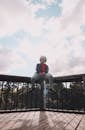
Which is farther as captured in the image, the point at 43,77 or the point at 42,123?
the point at 43,77

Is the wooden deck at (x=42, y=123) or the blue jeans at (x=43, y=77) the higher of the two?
the blue jeans at (x=43, y=77)

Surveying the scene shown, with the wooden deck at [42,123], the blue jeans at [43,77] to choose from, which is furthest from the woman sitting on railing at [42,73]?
the wooden deck at [42,123]

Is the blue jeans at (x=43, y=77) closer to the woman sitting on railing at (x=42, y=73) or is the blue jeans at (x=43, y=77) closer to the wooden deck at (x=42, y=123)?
the woman sitting on railing at (x=42, y=73)

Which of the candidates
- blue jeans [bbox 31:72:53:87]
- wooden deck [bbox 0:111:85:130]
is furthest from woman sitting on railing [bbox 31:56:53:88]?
wooden deck [bbox 0:111:85:130]

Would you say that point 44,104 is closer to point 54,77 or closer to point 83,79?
point 54,77

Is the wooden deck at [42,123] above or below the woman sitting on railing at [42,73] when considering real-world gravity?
below

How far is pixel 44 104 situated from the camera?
5.01 m

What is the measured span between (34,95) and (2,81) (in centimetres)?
128

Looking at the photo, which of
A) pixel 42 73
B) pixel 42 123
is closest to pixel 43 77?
pixel 42 73

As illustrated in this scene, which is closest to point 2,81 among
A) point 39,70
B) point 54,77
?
point 39,70

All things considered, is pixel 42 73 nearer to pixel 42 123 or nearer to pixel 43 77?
pixel 43 77

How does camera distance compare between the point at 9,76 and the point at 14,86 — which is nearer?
the point at 9,76

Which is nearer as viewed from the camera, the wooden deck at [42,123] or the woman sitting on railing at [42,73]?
the wooden deck at [42,123]

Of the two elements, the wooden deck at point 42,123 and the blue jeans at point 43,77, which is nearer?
the wooden deck at point 42,123
